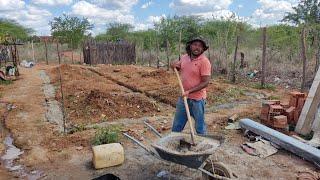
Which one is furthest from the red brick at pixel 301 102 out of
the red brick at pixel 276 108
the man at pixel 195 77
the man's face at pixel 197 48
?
the man's face at pixel 197 48

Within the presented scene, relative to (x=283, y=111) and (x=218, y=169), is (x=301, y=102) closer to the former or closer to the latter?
(x=283, y=111)

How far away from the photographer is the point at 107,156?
5.09 metres

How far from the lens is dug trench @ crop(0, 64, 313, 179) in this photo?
509 centimetres

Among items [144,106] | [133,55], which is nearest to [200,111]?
[144,106]

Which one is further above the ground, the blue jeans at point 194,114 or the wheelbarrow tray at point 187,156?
the blue jeans at point 194,114

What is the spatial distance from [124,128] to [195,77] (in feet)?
9.22

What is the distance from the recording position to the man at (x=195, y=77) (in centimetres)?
460

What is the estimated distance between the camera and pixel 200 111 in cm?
482

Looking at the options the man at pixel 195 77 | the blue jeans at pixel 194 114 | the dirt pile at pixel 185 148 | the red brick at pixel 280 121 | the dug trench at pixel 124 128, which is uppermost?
the man at pixel 195 77

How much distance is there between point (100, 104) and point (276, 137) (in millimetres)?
4512

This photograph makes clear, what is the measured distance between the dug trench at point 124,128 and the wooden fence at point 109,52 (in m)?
9.38

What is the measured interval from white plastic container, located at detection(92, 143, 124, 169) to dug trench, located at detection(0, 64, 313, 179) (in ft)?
0.31

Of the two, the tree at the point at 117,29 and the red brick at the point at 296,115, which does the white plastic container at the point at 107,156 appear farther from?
the tree at the point at 117,29

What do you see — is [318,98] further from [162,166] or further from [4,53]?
[4,53]
